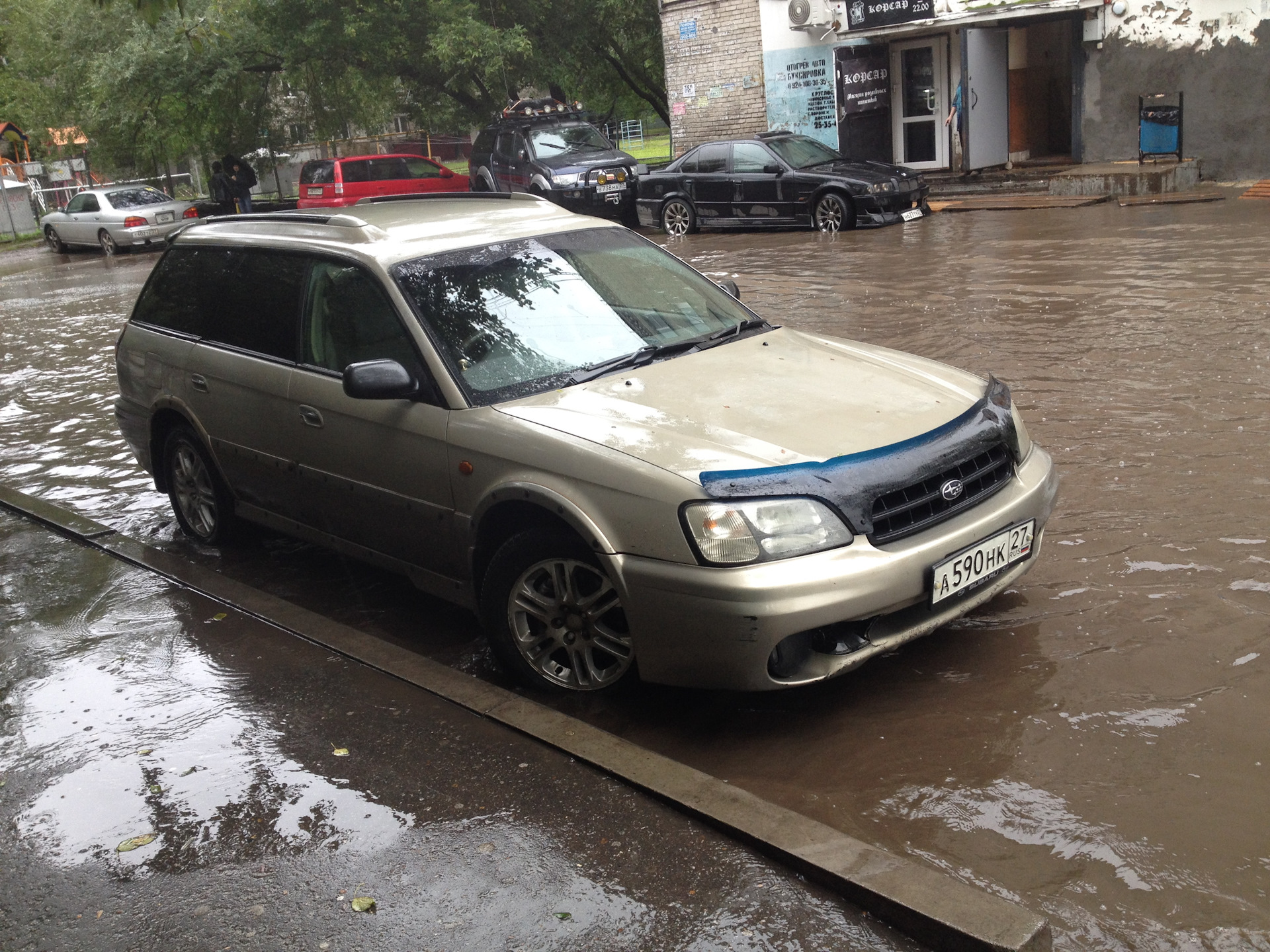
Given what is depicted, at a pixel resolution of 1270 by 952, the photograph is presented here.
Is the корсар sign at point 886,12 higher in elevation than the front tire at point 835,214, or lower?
higher

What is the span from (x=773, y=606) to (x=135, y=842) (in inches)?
80.7

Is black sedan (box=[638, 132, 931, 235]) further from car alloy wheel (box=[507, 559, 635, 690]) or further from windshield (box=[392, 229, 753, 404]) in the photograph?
car alloy wheel (box=[507, 559, 635, 690])

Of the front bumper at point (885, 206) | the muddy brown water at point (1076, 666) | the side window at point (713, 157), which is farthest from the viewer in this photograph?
the side window at point (713, 157)

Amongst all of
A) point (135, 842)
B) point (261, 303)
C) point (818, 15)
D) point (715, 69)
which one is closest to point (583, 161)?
point (715, 69)

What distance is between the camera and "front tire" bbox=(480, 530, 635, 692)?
13.1ft

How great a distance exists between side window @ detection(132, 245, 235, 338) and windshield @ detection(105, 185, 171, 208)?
75.7 ft

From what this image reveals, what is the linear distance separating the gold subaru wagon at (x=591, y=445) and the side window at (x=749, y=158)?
12.7 metres

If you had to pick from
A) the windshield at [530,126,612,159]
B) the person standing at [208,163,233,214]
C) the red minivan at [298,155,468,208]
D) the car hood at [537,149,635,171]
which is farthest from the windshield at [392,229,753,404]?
the person standing at [208,163,233,214]

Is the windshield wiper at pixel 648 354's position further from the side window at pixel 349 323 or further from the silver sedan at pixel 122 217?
the silver sedan at pixel 122 217

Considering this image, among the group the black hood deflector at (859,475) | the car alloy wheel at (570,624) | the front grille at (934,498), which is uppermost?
the black hood deflector at (859,475)

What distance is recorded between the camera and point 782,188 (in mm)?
17672

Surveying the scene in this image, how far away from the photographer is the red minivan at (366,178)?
80.9 feet

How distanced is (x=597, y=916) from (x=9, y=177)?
43.6 metres

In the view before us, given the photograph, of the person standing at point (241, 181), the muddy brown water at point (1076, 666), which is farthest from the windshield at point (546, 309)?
the person standing at point (241, 181)
